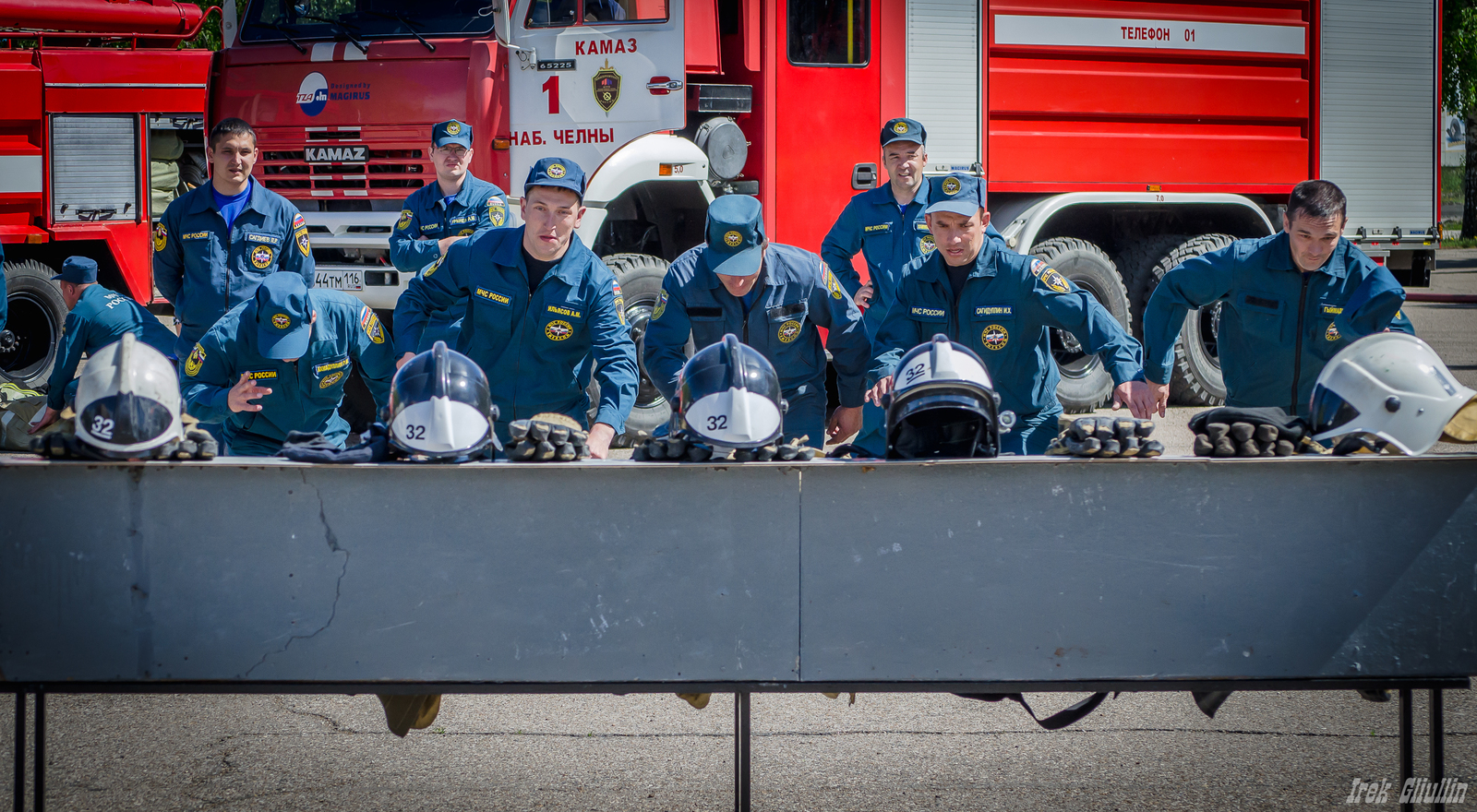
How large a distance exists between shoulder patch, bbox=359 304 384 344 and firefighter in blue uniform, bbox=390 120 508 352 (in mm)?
1301

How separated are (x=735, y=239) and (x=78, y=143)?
23.4 feet

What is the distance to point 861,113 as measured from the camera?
24.9 feet

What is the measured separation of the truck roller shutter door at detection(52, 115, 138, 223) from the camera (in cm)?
916

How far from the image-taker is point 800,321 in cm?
453

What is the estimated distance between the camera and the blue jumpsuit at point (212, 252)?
18.0 feet

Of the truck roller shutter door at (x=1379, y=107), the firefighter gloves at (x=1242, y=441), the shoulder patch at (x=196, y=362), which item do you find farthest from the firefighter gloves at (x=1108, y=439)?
the truck roller shutter door at (x=1379, y=107)

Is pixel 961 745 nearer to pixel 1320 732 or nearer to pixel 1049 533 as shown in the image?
pixel 1320 732

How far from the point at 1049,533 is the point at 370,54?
5.47 metres

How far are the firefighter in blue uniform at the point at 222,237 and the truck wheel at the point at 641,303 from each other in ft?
6.66

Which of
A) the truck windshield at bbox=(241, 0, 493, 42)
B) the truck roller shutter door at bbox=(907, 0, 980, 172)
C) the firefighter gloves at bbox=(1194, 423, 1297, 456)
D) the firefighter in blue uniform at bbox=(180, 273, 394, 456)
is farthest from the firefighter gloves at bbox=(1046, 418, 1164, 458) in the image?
the truck roller shutter door at bbox=(907, 0, 980, 172)

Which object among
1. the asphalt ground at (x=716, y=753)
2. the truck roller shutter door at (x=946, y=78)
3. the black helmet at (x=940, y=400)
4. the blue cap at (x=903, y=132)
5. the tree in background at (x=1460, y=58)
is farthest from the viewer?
the tree in background at (x=1460, y=58)

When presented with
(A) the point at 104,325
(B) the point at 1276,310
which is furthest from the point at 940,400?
(A) the point at 104,325

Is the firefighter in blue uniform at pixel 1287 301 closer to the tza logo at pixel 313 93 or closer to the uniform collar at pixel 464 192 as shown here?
the uniform collar at pixel 464 192

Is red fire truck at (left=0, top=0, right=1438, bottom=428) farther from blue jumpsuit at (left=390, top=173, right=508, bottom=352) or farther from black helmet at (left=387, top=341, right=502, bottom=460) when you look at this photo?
black helmet at (left=387, top=341, right=502, bottom=460)
